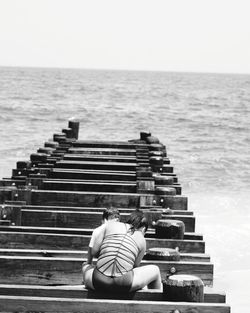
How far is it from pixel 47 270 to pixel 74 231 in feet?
4.16

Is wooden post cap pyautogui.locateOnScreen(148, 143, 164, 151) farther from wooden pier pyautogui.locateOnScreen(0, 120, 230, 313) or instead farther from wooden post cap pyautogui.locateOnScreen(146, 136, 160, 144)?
wooden pier pyautogui.locateOnScreen(0, 120, 230, 313)

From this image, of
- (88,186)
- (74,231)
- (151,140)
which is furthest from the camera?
(151,140)

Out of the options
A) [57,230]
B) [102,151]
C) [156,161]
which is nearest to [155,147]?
[102,151]

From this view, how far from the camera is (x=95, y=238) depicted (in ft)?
21.9

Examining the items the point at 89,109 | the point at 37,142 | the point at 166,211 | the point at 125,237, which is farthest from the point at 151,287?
the point at 89,109

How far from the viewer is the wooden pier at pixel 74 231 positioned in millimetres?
5910

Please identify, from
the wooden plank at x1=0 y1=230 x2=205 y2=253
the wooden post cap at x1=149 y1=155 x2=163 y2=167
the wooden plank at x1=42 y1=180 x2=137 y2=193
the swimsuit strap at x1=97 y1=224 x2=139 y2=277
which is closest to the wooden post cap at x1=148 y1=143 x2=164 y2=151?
the wooden post cap at x1=149 y1=155 x2=163 y2=167

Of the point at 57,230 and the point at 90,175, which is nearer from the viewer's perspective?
the point at 57,230

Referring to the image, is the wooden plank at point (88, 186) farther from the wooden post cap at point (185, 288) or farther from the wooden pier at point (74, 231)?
the wooden post cap at point (185, 288)

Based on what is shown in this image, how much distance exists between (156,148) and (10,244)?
28.4 feet

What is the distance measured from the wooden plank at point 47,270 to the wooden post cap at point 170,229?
77 centimetres

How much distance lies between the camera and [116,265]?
6.21m

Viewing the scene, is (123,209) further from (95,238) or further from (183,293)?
(183,293)

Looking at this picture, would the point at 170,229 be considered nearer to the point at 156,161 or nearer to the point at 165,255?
the point at 165,255
